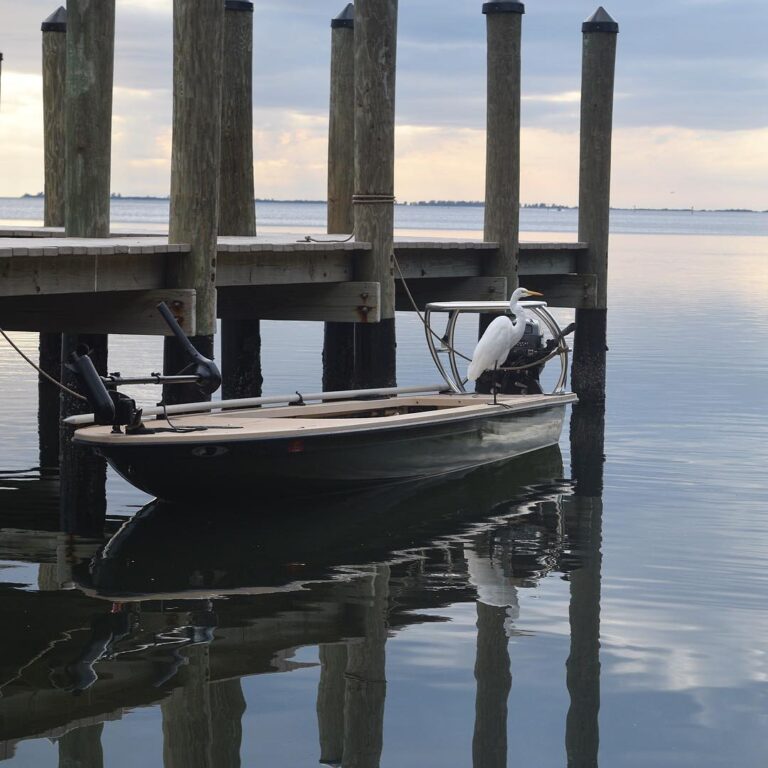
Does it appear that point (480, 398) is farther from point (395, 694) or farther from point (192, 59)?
point (395, 694)

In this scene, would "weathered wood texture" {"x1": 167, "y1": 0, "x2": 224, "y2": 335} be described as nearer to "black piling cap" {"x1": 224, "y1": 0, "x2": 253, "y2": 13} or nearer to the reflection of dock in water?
the reflection of dock in water

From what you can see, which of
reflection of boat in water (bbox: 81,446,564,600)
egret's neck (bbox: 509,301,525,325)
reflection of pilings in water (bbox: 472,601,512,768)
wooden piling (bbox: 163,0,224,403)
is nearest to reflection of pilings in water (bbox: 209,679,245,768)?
reflection of pilings in water (bbox: 472,601,512,768)

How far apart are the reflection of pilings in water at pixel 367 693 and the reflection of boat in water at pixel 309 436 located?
2156 mm

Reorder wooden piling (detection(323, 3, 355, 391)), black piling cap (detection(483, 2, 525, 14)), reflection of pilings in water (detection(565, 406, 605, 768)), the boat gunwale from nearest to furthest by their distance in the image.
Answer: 1. reflection of pilings in water (detection(565, 406, 605, 768))
2. the boat gunwale
3. black piling cap (detection(483, 2, 525, 14))
4. wooden piling (detection(323, 3, 355, 391))

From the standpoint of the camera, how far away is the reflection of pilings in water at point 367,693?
7.68 m

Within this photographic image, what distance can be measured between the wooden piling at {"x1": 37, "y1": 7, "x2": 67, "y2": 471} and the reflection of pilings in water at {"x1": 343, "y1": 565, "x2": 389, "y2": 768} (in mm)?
7041

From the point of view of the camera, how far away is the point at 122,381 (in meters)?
11.3

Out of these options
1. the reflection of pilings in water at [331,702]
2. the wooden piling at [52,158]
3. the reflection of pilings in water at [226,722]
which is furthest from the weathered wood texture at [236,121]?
the reflection of pilings in water at [226,722]

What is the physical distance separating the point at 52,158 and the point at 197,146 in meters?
5.11

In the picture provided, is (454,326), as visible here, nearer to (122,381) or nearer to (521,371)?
(521,371)

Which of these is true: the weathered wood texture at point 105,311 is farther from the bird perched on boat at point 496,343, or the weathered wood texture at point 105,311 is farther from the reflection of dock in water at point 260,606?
the bird perched on boat at point 496,343

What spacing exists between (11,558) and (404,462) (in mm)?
3769

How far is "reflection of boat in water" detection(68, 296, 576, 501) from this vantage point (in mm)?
11500

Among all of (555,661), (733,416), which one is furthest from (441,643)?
(733,416)
